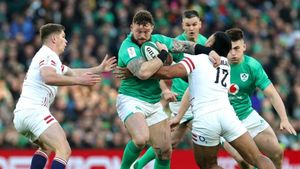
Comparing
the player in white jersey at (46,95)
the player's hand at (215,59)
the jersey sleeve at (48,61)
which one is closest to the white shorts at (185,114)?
the player in white jersey at (46,95)

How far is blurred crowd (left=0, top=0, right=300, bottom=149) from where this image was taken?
21219mm

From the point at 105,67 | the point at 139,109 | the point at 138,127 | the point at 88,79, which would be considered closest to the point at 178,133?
the point at 139,109

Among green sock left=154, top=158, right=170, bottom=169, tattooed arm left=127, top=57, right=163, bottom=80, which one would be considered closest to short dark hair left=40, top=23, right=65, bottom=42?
tattooed arm left=127, top=57, right=163, bottom=80

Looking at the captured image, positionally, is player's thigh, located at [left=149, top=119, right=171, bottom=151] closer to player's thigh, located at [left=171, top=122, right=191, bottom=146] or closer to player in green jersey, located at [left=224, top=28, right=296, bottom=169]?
player's thigh, located at [left=171, top=122, right=191, bottom=146]

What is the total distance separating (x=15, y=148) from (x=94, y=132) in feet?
5.92

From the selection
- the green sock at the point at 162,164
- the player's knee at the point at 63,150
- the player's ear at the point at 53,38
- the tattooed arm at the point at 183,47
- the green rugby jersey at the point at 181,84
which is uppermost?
the player's ear at the point at 53,38

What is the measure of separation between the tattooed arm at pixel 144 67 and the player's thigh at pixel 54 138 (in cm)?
141

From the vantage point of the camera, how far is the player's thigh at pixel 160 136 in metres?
14.3

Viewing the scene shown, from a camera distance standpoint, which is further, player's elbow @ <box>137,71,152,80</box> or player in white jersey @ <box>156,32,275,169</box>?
player's elbow @ <box>137,71,152,80</box>

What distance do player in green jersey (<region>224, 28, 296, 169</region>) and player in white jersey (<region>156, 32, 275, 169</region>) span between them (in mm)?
1558

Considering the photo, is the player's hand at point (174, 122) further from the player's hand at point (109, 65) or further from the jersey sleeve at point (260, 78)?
the jersey sleeve at point (260, 78)

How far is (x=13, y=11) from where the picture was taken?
Answer: 24922 mm

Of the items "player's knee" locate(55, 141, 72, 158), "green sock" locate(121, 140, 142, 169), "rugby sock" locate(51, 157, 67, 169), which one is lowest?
"green sock" locate(121, 140, 142, 169)

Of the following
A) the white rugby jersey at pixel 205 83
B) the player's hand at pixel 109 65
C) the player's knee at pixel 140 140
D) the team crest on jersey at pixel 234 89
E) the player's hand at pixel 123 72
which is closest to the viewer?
the white rugby jersey at pixel 205 83
